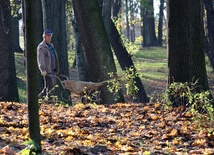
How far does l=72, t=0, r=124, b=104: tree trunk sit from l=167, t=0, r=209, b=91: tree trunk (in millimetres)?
2782

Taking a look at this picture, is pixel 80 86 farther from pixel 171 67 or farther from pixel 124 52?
pixel 124 52

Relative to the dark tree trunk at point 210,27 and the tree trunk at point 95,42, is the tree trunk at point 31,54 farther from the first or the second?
the dark tree trunk at point 210,27

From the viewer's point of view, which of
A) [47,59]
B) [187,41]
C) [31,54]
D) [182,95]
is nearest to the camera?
[31,54]

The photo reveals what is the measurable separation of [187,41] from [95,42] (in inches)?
123

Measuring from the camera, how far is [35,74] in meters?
5.34

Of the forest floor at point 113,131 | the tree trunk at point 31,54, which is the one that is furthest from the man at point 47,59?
the tree trunk at point 31,54

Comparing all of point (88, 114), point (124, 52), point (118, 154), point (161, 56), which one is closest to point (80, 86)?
point (88, 114)

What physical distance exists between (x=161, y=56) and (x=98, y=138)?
37.8 meters

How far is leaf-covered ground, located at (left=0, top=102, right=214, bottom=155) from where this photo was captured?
19.8 feet

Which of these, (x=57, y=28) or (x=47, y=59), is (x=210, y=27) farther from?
(x=47, y=59)

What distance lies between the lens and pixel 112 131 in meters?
7.28

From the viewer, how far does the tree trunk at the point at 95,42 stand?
11.6 meters

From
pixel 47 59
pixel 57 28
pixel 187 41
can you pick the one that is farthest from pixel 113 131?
pixel 57 28

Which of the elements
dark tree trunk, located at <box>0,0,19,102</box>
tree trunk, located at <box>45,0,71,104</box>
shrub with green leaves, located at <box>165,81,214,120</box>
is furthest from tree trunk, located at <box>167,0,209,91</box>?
tree trunk, located at <box>45,0,71,104</box>
